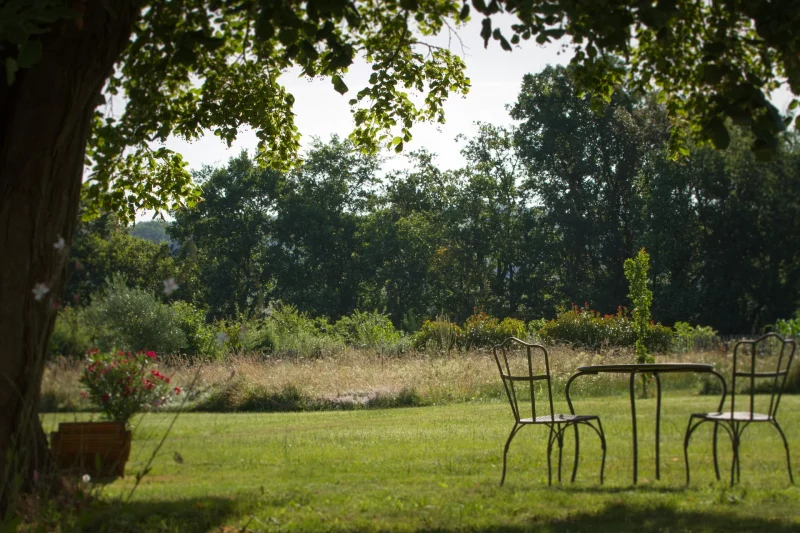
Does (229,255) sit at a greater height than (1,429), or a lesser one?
greater

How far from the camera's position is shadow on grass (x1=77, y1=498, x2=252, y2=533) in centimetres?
409

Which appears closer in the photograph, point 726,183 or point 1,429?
point 1,429

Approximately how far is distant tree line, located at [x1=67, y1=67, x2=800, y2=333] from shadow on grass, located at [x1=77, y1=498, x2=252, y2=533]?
13.3 metres

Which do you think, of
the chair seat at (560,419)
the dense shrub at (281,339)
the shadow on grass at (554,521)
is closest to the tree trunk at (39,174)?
the shadow on grass at (554,521)

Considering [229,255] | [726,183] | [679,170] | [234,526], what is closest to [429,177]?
[229,255]

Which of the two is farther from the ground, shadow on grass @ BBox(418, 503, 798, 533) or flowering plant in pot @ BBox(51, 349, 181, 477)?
flowering plant in pot @ BBox(51, 349, 181, 477)

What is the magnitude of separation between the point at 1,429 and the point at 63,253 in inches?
44.8

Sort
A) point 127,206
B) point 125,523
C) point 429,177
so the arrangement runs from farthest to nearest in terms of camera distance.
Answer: point 429,177 → point 127,206 → point 125,523

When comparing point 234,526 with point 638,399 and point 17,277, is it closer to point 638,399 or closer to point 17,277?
point 17,277

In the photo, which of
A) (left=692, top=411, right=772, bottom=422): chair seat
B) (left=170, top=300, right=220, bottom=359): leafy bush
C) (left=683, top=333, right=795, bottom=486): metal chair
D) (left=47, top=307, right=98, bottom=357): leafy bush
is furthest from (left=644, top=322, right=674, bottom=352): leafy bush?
(left=47, top=307, right=98, bottom=357): leafy bush

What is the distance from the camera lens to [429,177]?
1226 inches

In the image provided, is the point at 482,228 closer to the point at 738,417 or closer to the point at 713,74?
the point at 738,417

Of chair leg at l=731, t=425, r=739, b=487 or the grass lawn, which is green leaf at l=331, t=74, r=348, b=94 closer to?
the grass lawn

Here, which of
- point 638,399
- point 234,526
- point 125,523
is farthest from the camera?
point 638,399
